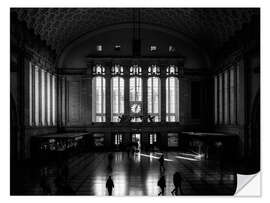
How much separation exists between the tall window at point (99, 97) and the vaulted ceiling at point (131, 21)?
196 inches

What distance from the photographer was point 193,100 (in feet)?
131

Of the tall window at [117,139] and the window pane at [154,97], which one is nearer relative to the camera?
the tall window at [117,139]

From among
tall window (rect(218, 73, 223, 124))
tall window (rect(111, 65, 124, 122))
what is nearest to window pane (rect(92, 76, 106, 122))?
tall window (rect(111, 65, 124, 122))

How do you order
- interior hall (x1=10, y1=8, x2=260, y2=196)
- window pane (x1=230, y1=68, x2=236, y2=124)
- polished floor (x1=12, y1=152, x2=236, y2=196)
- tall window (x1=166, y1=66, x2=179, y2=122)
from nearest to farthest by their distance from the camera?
polished floor (x1=12, y1=152, x2=236, y2=196), interior hall (x1=10, y1=8, x2=260, y2=196), window pane (x1=230, y1=68, x2=236, y2=124), tall window (x1=166, y1=66, x2=179, y2=122)

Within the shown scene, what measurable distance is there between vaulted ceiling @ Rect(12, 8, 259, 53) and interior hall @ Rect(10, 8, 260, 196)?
0.13 metres

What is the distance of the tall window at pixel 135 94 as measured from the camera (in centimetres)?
3978

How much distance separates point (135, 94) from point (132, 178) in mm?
20356

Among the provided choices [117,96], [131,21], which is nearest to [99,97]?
[117,96]

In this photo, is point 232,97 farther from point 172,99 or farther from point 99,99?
point 99,99

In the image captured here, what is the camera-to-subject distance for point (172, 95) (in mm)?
40188

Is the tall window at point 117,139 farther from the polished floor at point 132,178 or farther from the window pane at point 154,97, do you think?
the polished floor at point 132,178

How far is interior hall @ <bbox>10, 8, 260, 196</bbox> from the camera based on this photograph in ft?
83.6

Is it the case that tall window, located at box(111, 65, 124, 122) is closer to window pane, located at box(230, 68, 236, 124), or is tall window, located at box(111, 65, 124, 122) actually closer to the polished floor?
the polished floor

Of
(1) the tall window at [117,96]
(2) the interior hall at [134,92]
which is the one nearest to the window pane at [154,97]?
(2) the interior hall at [134,92]
